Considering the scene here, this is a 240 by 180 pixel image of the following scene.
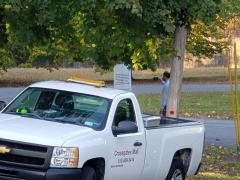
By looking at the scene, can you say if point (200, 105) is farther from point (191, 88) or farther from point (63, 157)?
point (63, 157)

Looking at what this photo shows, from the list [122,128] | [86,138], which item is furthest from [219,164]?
[86,138]

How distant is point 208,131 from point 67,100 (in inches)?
491

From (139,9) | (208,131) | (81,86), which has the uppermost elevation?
(139,9)

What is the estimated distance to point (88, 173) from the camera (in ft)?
27.8

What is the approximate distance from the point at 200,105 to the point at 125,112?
64.4 feet

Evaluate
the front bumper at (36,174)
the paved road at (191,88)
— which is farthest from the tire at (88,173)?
the paved road at (191,88)

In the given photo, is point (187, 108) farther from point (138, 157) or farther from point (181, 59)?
point (138, 157)

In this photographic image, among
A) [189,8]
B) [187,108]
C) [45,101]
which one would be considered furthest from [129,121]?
[187,108]

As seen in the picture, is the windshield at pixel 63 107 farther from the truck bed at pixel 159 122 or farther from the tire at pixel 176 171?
the tire at pixel 176 171

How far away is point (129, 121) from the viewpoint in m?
9.44

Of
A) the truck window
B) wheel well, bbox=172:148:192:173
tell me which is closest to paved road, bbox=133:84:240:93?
wheel well, bbox=172:148:192:173

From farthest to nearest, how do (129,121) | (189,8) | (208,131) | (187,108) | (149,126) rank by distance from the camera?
(187,108) < (208,131) < (189,8) < (149,126) < (129,121)

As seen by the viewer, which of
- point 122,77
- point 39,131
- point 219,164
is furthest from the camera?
point 219,164

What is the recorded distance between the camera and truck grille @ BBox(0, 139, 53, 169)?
810 centimetres
